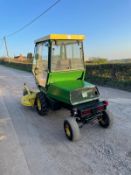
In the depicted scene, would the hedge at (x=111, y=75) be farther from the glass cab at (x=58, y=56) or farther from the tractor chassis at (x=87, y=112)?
the tractor chassis at (x=87, y=112)

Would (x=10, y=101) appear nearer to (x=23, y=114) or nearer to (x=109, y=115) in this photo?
(x=23, y=114)

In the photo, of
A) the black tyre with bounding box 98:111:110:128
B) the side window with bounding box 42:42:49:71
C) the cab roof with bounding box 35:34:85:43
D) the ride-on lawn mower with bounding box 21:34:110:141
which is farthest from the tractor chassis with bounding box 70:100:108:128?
the cab roof with bounding box 35:34:85:43

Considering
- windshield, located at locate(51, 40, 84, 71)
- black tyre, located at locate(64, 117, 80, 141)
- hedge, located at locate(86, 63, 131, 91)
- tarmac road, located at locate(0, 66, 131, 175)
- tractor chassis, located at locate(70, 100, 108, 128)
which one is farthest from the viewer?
hedge, located at locate(86, 63, 131, 91)

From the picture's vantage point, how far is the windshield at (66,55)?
499 centimetres

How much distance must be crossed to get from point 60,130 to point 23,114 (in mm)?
1802

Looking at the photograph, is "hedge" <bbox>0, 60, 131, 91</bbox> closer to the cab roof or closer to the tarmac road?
the tarmac road

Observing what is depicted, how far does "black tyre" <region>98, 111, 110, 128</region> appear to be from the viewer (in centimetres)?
449

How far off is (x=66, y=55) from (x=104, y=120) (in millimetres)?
2011

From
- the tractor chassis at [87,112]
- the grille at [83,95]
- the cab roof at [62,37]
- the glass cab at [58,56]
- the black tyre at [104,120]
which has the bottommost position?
the black tyre at [104,120]

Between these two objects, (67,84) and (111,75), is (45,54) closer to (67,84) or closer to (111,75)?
A: (67,84)

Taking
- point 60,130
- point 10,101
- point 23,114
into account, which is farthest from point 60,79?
point 10,101

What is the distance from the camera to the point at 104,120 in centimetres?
455

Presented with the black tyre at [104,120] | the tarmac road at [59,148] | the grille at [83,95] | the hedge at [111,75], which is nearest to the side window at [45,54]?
the grille at [83,95]

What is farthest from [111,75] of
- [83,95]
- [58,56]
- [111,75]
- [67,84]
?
[83,95]
